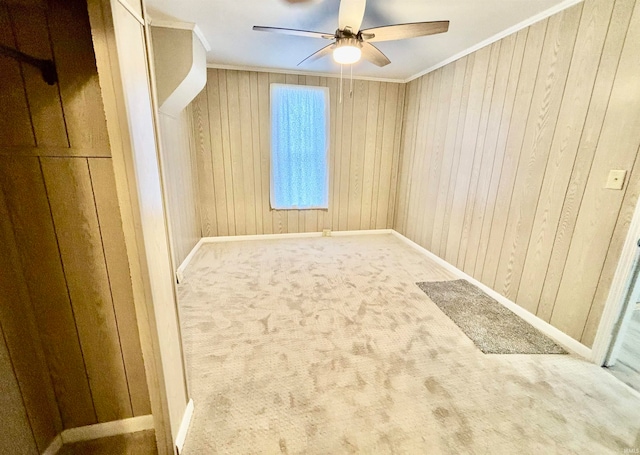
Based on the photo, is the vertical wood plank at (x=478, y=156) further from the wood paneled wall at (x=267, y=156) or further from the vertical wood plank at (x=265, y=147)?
the vertical wood plank at (x=265, y=147)

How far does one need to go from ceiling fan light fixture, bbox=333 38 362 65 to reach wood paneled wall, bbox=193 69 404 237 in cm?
193

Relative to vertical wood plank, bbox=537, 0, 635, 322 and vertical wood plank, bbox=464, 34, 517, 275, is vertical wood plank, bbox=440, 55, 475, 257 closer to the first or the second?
vertical wood plank, bbox=464, 34, 517, 275

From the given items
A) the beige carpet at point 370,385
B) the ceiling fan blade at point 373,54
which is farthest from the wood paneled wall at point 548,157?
the ceiling fan blade at point 373,54

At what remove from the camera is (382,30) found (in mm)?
1860

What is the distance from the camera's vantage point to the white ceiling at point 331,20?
6.45 feet

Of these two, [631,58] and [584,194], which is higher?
[631,58]

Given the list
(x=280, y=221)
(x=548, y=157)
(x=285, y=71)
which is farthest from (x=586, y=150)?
(x=280, y=221)

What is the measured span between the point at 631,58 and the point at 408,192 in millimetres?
2556

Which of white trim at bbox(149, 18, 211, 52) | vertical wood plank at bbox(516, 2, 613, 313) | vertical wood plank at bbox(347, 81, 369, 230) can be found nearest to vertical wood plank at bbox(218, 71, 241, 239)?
white trim at bbox(149, 18, 211, 52)

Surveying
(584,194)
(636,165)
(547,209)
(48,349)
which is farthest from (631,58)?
(48,349)

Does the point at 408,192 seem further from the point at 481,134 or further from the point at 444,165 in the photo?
the point at 481,134

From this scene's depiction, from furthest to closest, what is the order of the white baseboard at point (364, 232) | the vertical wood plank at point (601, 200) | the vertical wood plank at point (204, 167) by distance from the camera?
the white baseboard at point (364, 232) < the vertical wood plank at point (204, 167) < the vertical wood plank at point (601, 200)

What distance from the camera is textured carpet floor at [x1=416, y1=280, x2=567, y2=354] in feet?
6.26

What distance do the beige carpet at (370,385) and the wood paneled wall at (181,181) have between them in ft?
2.36
